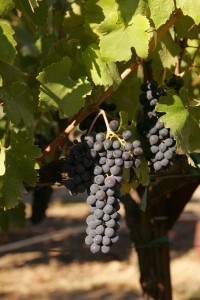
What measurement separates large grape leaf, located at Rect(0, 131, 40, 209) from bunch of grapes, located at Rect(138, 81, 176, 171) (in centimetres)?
39

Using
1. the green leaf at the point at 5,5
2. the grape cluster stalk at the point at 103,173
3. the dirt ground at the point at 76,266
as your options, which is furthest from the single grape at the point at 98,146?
the dirt ground at the point at 76,266

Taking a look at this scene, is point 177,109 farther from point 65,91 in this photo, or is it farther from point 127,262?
point 127,262

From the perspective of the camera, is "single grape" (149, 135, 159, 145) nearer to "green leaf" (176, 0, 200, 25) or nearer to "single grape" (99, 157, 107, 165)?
"single grape" (99, 157, 107, 165)

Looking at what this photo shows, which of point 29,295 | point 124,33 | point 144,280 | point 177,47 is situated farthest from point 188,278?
point 124,33

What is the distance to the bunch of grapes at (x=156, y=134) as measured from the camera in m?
2.04

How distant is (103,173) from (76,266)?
540cm

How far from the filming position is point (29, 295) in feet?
20.8

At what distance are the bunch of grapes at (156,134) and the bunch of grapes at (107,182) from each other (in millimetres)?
112

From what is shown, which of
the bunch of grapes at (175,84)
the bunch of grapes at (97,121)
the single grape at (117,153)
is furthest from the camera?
the bunch of grapes at (175,84)

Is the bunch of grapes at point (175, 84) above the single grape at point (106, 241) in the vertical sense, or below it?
above

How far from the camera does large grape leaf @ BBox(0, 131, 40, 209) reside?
1930 mm

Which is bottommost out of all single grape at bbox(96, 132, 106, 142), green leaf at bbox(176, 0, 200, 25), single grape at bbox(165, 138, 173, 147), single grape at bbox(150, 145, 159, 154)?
single grape at bbox(150, 145, 159, 154)

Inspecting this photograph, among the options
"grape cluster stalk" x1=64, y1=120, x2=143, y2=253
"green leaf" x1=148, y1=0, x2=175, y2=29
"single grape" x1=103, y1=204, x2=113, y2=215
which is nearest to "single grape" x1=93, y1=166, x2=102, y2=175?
"grape cluster stalk" x1=64, y1=120, x2=143, y2=253

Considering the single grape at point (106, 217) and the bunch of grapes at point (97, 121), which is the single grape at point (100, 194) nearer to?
the single grape at point (106, 217)
